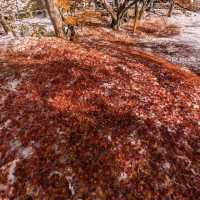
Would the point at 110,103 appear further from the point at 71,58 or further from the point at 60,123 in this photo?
the point at 71,58

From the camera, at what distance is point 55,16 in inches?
925

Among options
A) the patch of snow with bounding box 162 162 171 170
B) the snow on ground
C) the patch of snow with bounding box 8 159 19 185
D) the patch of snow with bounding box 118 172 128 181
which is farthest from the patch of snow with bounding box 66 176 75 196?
the snow on ground

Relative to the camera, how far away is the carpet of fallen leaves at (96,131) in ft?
33.5

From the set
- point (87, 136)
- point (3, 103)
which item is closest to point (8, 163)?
point (87, 136)

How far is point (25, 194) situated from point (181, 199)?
16.4ft

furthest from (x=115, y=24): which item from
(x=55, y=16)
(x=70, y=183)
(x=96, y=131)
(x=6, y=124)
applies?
(x=70, y=183)

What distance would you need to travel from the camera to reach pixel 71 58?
18375mm

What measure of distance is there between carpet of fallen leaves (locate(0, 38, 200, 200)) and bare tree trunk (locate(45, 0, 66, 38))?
6158 millimetres

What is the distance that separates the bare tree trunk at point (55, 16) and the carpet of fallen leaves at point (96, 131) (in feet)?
20.2

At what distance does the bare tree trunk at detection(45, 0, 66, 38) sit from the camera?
898 inches

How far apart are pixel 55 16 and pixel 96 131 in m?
13.9

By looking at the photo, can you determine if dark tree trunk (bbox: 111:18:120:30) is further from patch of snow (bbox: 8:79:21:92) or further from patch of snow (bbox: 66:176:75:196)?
patch of snow (bbox: 66:176:75:196)

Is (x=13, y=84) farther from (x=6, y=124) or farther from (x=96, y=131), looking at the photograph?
(x=96, y=131)

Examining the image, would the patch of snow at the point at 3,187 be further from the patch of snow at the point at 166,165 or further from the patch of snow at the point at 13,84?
the patch of snow at the point at 13,84
